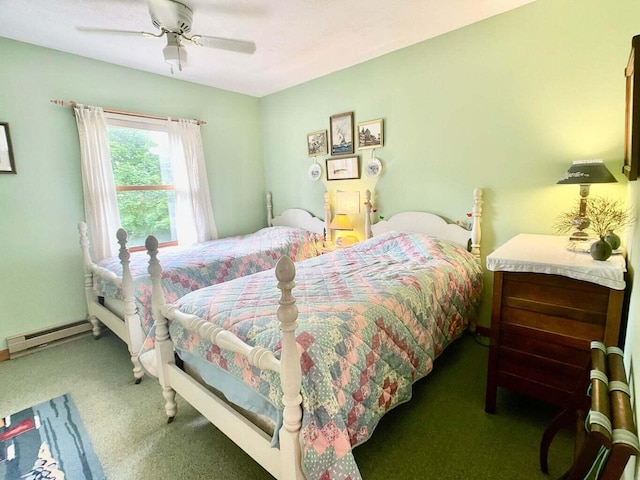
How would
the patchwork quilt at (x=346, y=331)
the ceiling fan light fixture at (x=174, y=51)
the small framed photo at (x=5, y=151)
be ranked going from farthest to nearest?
the small framed photo at (x=5, y=151) < the ceiling fan light fixture at (x=174, y=51) < the patchwork quilt at (x=346, y=331)

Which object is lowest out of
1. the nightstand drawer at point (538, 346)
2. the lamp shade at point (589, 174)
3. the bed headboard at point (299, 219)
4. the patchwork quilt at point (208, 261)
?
the nightstand drawer at point (538, 346)

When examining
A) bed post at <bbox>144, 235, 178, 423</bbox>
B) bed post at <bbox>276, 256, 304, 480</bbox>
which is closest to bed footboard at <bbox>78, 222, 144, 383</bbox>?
bed post at <bbox>144, 235, 178, 423</bbox>

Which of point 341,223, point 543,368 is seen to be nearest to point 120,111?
point 341,223

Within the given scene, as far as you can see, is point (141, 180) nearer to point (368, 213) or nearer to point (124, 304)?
point (124, 304)

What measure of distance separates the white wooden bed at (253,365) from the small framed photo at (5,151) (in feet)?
6.26

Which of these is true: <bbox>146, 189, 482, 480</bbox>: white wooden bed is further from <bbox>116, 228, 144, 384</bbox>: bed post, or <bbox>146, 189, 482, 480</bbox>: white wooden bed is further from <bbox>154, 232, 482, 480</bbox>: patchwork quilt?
<bbox>116, 228, 144, 384</bbox>: bed post

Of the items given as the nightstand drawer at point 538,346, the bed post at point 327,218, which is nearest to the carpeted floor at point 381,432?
the nightstand drawer at point 538,346

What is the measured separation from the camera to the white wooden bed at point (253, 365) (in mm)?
1075

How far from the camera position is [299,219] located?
13.4ft

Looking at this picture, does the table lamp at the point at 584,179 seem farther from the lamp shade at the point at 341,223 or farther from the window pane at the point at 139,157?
the window pane at the point at 139,157

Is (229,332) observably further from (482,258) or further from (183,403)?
(482,258)

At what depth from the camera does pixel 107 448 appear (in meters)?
1.68

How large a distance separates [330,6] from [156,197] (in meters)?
2.58

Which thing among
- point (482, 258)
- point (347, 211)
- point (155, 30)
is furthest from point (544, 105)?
point (155, 30)
